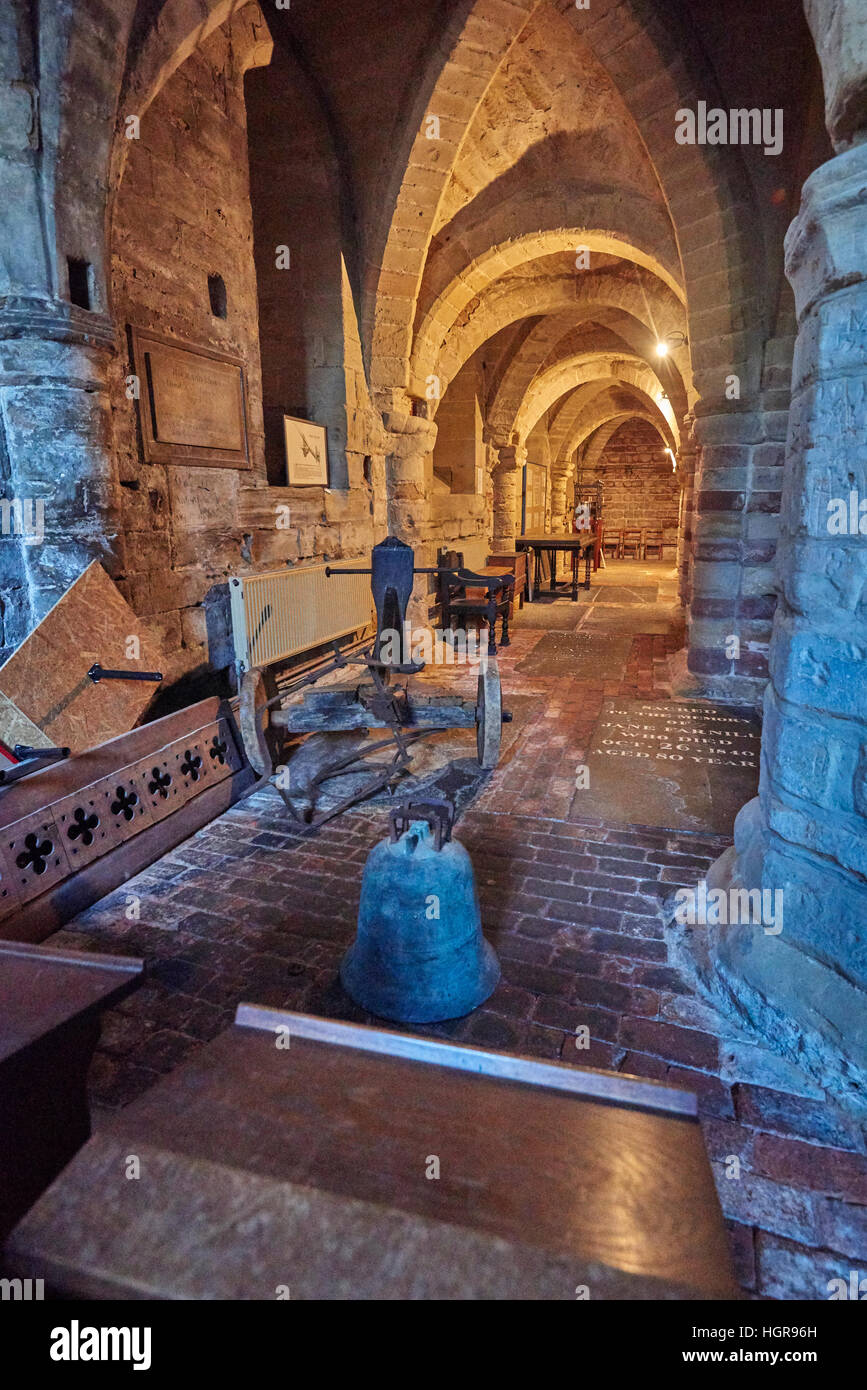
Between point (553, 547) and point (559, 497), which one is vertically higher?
point (559, 497)

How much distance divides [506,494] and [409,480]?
264 inches

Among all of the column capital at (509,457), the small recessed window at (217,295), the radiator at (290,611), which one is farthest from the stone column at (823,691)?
the column capital at (509,457)

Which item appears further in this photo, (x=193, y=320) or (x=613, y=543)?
(x=613, y=543)

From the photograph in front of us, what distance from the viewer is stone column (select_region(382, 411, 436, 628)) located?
355 inches

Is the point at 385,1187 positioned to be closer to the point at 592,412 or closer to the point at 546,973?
the point at 546,973

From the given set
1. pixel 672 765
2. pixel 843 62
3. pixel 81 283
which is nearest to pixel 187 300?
pixel 81 283

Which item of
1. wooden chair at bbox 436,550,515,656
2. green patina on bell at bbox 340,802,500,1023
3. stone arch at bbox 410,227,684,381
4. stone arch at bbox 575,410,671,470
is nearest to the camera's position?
green patina on bell at bbox 340,802,500,1023

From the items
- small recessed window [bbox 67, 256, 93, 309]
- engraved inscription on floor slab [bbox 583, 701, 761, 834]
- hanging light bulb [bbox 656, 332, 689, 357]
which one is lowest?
engraved inscription on floor slab [bbox 583, 701, 761, 834]

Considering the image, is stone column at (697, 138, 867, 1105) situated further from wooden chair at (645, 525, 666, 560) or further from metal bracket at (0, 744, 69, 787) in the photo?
wooden chair at (645, 525, 666, 560)

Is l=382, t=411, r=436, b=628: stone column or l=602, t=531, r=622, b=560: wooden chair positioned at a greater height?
l=382, t=411, r=436, b=628: stone column

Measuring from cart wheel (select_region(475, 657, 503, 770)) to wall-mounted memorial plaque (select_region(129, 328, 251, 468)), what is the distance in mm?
2856

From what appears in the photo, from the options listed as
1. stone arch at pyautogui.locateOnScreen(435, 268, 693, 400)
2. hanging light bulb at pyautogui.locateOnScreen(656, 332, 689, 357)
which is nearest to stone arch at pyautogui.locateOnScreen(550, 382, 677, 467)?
stone arch at pyautogui.locateOnScreen(435, 268, 693, 400)

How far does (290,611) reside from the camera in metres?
6.95
